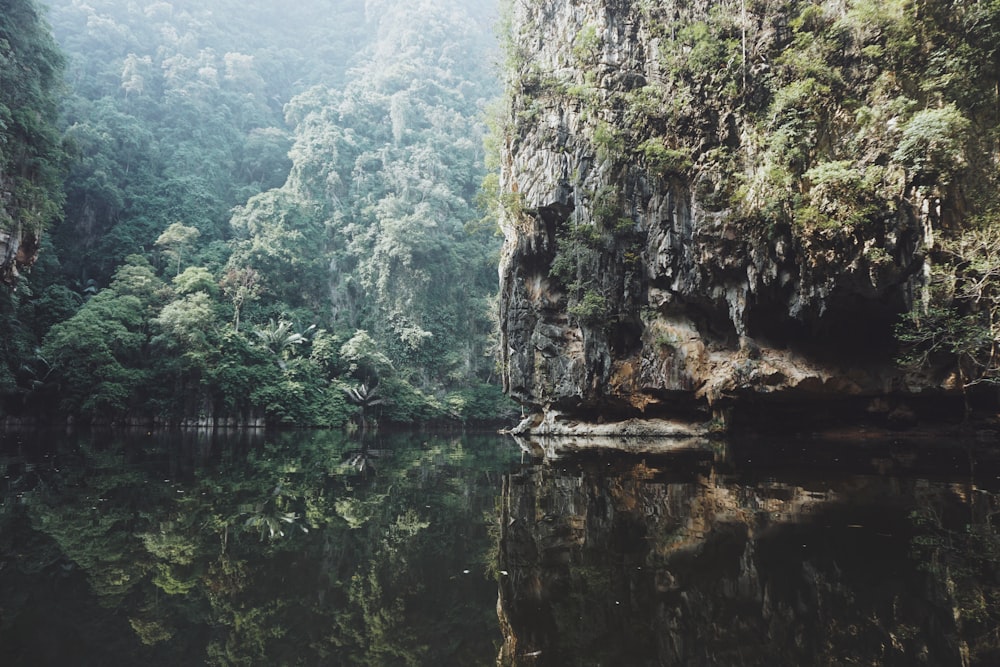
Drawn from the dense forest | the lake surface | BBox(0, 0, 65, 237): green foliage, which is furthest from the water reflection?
the dense forest

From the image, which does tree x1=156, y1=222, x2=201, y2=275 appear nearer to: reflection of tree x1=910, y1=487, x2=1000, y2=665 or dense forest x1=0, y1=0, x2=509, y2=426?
dense forest x1=0, y1=0, x2=509, y2=426

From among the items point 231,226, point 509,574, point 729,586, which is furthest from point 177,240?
point 729,586

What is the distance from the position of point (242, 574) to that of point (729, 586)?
3.18 meters

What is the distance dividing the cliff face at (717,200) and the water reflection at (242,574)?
905 centimetres

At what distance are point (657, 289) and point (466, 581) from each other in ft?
44.2

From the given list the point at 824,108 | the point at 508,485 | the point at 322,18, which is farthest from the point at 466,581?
the point at 322,18

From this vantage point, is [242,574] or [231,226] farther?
[231,226]

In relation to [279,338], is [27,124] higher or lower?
higher

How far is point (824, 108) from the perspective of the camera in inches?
460

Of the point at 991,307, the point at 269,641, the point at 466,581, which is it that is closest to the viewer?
the point at 269,641

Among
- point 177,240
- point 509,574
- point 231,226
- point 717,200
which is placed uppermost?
point 231,226

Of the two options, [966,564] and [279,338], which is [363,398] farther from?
[966,564]

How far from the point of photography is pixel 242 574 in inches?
143

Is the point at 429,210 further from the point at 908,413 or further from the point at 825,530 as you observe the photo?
the point at 825,530
